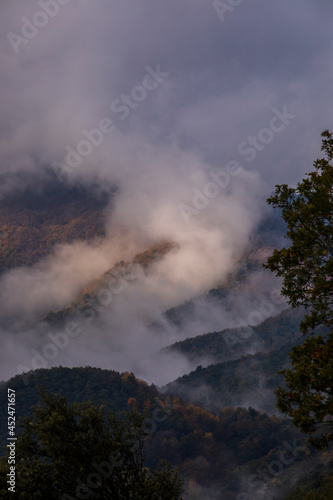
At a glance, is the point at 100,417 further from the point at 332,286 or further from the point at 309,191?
the point at 309,191

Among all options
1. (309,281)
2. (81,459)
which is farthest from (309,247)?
(81,459)

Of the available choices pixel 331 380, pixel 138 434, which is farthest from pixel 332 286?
pixel 138 434

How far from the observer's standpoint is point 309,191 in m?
21.0

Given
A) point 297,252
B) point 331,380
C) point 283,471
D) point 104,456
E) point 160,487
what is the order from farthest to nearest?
point 283,471 → point 160,487 → point 104,456 → point 297,252 → point 331,380

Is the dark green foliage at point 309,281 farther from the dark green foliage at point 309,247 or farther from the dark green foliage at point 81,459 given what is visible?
the dark green foliage at point 81,459

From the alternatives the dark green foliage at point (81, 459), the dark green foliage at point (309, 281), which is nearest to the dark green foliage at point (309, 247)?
the dark green foliage at point (309, 281)

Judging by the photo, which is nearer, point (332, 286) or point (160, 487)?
point (332, 286)

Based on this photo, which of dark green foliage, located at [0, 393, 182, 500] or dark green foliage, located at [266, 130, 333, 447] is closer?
dark green foliage, located at [266, 130, 333, 447]

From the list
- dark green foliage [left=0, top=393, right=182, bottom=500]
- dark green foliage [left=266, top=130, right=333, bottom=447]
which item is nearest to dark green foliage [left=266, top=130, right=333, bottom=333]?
dark green foliage [left=266, top=130, right=333, bottom=447]

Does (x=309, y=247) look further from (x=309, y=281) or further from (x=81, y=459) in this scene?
(x=81, y=459)

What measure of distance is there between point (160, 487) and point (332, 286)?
16.0 metres

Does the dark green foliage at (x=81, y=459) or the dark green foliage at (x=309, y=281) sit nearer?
the dark green foliage at (x=309, y=281)

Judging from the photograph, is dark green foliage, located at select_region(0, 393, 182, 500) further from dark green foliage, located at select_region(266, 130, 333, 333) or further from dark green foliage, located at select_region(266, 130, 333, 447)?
dark green foliage, located at select_region(266, 130, 333, 333)

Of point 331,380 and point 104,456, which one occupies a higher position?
point 104,456
